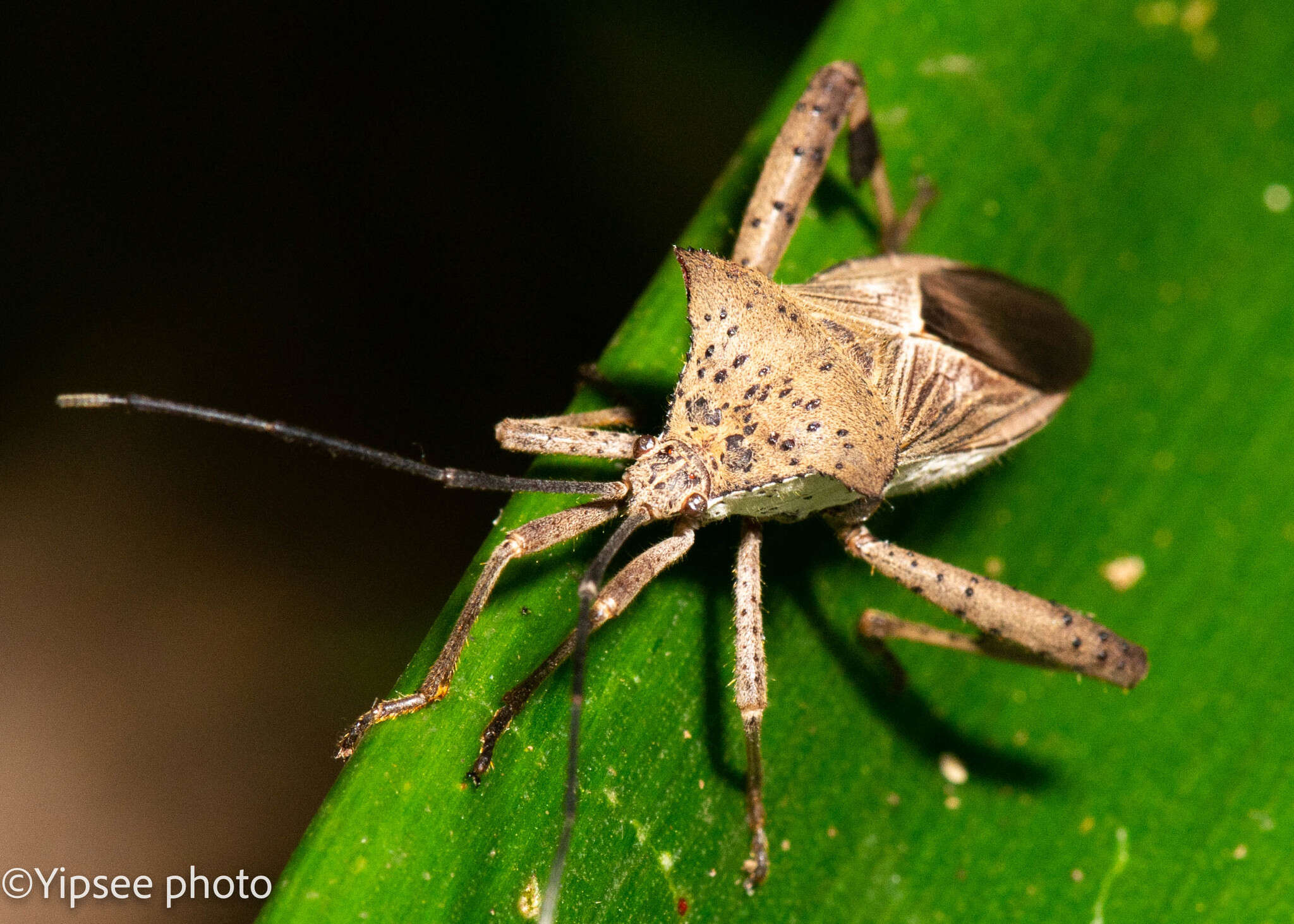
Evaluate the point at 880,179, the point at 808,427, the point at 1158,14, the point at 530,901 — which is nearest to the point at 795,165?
the point at 880,179

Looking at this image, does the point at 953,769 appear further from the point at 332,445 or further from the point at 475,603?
the point at 332,445

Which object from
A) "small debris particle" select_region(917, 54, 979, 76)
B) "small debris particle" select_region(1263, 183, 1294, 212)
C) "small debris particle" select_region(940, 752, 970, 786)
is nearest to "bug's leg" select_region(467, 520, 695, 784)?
"small debris particle" select_region(940, 752, 970, 786)

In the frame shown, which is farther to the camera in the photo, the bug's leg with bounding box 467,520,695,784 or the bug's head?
the bug's head

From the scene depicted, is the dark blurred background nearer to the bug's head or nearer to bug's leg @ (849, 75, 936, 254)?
bug's leg @ (849, 75, 936, 254)

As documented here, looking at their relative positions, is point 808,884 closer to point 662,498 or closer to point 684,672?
point 684,672

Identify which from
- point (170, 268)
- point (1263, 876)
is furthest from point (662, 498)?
point (170, 268)

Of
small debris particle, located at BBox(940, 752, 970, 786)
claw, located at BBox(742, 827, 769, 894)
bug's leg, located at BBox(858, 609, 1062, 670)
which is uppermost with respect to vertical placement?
bug's leg, located at BBox(858, 609, 1062, 670)

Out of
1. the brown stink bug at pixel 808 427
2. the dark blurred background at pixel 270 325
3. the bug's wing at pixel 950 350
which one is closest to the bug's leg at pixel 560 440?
the brown stink bug at pixel 808 427
